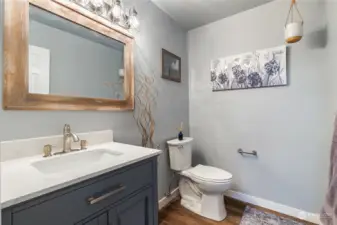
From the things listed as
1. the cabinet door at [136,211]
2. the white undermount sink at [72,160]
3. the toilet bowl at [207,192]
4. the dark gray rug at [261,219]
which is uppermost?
the white undermount sink at [72,160]

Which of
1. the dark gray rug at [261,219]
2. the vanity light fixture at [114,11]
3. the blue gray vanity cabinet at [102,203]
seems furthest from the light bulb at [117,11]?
the dark gray rug at [261,219]

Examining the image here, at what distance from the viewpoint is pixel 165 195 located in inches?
79.7

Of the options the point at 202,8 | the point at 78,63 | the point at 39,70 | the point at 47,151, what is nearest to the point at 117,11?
the point at 78,63

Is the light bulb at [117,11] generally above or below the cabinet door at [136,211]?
above

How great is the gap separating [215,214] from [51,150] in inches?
61.1

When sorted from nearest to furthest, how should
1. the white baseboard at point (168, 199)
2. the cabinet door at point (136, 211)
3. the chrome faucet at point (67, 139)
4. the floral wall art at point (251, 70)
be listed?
the cabinet door at point (136, 211) < the chrome faucet at point (67, 139) < the floral wall art at point (251, 70) < the white baseboard at point (168, 199)

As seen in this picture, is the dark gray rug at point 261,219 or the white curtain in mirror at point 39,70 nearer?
the white curtain in mirror at point 39,70

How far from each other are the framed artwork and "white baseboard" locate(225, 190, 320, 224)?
1577 millimetres

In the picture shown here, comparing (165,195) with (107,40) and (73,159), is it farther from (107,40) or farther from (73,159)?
(107,40)

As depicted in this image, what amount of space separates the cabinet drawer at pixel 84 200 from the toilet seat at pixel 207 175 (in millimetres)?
838

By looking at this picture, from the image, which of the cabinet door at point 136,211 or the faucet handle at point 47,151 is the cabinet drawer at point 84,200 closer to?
the cabinet door at point 136,211

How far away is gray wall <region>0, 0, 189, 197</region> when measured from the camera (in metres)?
1.00

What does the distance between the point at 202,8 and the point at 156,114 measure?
4.25ft

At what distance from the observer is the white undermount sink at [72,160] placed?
3.21 ft
